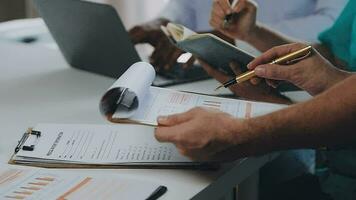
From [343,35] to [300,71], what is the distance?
15.5 inches

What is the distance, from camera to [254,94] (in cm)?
139

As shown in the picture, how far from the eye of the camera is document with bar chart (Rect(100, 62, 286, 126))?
109 cm

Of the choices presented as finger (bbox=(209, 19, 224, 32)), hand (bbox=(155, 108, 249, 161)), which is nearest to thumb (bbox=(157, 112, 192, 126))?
hand (bbox=(155, 108, 249, 161))

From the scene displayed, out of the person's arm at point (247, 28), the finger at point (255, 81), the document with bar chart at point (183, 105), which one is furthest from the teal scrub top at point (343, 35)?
the document with bar chart at point (183, 105)

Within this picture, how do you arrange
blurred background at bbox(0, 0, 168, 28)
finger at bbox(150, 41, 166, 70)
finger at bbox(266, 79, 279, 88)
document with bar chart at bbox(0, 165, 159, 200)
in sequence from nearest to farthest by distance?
document with bar chart at bbox(0, 165, 159, 200)
finger at bbox(266, 79, 279, 88)
finger at bbox(150, 41, 166, 70)
blurred background at bbox(0, 0, 168, 28)

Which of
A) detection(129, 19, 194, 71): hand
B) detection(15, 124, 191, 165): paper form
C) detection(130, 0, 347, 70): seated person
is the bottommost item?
detection(130, 0, 347, 70): seated person

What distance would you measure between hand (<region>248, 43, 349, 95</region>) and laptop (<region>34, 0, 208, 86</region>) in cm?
36

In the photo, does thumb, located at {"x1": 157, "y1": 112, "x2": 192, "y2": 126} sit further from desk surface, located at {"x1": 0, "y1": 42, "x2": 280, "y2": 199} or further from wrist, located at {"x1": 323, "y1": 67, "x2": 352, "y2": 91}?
wrist, located at {"x1": 323, "y1": 67, "x2": 352, "y2": 91}

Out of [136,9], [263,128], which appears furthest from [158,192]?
[136,9]

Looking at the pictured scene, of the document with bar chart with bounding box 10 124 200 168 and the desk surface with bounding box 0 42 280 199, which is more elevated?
the document with bar chart with bounding box 10 124 200 168

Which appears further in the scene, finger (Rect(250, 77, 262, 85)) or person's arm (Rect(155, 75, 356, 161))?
finger (Rect(250, 77, 262, 85))

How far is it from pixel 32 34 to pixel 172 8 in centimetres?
49

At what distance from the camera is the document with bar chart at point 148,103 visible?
3.58ft

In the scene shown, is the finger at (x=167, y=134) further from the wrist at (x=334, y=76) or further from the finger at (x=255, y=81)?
the wrist at (x=334, y=76)
